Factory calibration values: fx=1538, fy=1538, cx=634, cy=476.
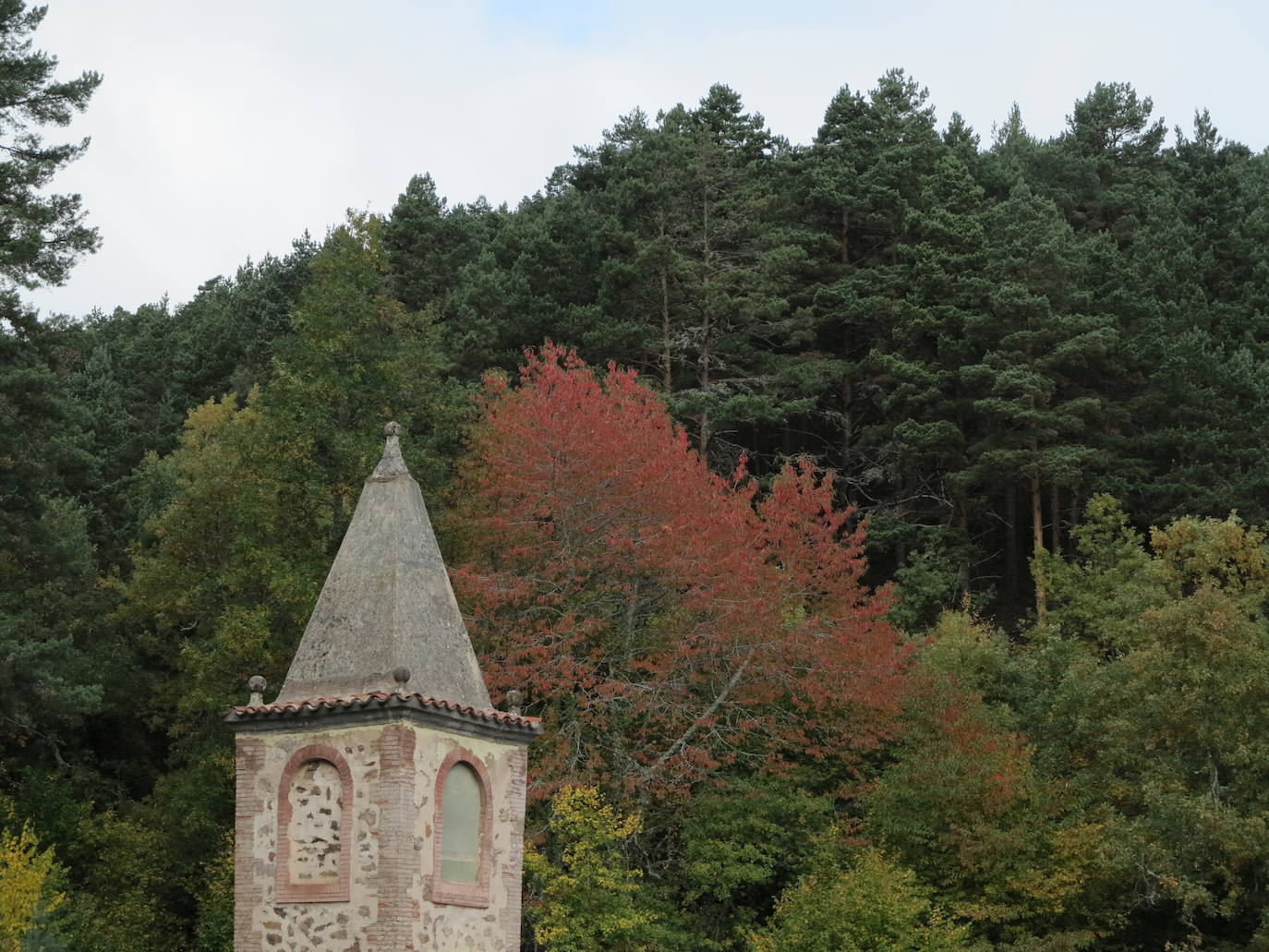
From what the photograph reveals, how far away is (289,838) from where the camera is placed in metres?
16.7

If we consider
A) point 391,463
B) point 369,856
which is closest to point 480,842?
point 369,856

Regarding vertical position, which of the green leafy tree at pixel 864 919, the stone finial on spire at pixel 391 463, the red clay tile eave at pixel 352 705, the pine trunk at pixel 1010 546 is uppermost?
the pine trunk at pixel 1010 546

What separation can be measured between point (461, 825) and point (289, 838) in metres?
1.89

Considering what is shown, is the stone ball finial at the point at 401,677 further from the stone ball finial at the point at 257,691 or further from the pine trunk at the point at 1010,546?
the pine trunk at the point at 1010,546

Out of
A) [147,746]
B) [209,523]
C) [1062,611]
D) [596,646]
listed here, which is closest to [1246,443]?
[1062,611]

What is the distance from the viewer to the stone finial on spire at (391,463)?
1894 cm

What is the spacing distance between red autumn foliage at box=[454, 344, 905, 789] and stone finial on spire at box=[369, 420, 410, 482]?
8670 millimetres

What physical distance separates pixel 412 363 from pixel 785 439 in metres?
18.5

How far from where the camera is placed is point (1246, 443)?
40938mm

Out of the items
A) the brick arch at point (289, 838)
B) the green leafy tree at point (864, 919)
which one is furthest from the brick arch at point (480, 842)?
the green leafy tree at point (864, 919)

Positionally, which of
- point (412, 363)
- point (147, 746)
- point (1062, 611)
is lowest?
point (147, 746)

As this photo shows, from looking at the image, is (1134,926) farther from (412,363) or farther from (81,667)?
(81,667)

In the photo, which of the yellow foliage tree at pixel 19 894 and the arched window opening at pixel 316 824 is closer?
the arched window opening at pixel 316 824

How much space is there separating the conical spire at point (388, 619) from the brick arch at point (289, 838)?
762 mm
